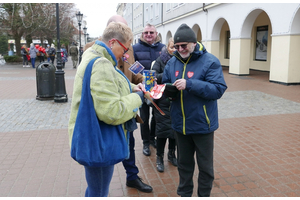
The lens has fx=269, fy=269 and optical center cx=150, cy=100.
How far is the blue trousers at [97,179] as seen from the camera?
6.75ft

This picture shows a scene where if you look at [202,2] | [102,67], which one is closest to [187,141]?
[102,67]

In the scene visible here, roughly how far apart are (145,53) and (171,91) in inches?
68.5

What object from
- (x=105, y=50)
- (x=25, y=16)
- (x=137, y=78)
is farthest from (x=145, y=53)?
(x=25, y=16)

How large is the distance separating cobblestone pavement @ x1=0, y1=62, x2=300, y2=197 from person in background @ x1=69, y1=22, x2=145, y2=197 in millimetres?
1186

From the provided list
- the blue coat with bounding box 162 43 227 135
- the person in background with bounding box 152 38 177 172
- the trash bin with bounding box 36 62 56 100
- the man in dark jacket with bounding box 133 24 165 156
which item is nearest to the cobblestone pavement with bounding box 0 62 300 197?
the person in background with bounding box 152 38 177 172

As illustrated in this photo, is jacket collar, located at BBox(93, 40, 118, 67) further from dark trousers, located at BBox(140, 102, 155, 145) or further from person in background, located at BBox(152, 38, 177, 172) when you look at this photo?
dark trousers, located at BBox(140, 102, 155, 145)

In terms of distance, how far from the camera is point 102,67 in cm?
185

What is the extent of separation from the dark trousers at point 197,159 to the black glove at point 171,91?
0.44 metres

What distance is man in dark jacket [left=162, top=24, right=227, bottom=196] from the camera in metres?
2.52

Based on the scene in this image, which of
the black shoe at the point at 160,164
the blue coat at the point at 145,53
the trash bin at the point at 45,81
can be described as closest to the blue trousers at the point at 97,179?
the black shoe at the point at 160,164

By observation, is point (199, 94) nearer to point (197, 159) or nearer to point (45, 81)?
point (197, 159)

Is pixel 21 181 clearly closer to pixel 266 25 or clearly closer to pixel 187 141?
pixel 187 141

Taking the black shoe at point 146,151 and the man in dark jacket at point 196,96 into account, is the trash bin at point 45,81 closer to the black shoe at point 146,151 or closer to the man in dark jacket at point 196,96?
the black shoe at point 146,151

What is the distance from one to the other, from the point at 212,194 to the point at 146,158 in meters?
1.38
